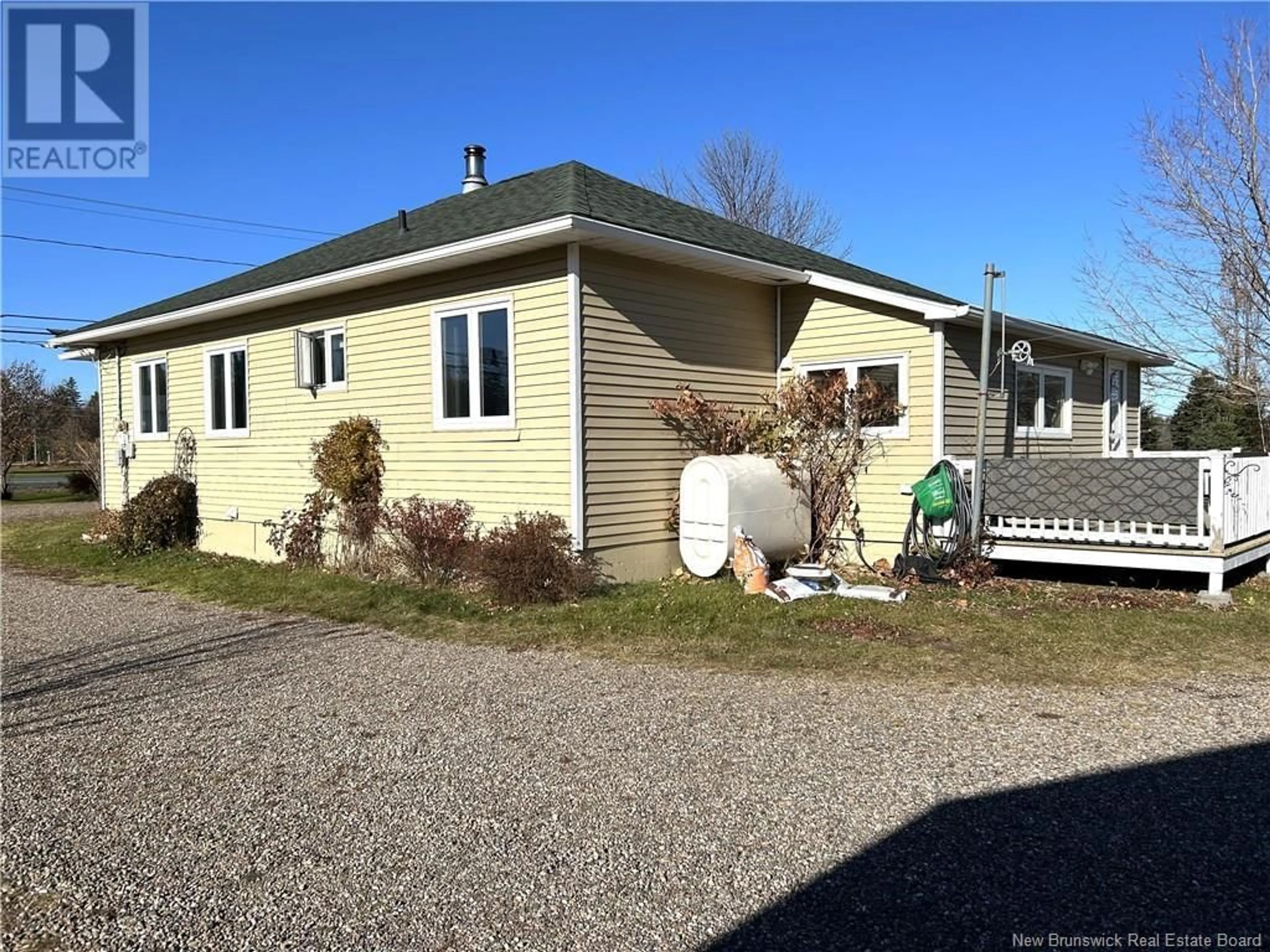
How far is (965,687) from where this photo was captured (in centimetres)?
571

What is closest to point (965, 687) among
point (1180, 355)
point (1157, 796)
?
point (1157, 796)

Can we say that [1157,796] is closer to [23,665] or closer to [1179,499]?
[1179,499]

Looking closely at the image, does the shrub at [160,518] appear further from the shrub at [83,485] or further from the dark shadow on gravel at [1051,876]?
the shrub at [83,485]

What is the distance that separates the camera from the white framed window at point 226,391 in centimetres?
1370

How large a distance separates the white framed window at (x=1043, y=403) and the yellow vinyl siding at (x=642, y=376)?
3719 millimetres

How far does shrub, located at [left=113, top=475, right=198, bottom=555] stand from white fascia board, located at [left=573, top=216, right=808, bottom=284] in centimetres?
913

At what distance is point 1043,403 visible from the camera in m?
12.3

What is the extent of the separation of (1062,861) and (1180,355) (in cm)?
1463

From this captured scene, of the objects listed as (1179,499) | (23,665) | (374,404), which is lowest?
(23,665)

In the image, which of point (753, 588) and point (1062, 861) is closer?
point (1062, 861)

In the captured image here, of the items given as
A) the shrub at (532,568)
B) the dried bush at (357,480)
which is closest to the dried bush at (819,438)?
the shrub at (532,568)

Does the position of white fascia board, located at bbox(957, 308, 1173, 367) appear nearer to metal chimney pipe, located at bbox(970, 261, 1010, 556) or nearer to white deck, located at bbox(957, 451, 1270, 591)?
metal chimney pipe, located at bbox(970, 261, 1010, 556)

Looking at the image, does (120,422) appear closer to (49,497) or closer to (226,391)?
(226,391)

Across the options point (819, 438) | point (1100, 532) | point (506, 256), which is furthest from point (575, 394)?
point (1100, 532)
